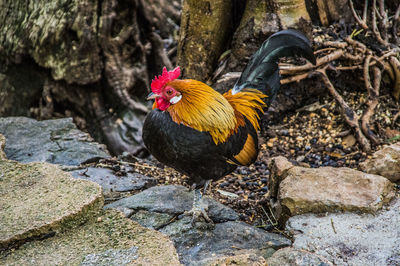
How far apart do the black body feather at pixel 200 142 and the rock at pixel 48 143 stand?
4.56ft

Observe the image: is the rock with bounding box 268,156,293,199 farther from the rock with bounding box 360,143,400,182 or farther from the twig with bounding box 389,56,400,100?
the twig with bounding box 389,56,400,100

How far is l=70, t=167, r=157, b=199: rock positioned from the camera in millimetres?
3629

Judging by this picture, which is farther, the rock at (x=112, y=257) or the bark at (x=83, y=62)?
the bark at (x=83, y=62)

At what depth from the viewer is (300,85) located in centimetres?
463

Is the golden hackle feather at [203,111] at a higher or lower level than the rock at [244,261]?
higher

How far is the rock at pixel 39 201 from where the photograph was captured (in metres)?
2.54

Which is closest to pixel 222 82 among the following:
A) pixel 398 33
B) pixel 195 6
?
pixel 195 6

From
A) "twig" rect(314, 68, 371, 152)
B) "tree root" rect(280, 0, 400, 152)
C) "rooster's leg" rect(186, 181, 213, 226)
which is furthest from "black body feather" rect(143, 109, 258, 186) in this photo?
"twig" rect(314, 68, 371, 152)

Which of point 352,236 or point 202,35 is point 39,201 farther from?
point 202,35

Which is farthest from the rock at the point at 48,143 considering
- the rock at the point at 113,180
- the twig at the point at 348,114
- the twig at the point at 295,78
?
the twig at the point at 348,114

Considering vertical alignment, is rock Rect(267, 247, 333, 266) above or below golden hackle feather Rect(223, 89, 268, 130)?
below

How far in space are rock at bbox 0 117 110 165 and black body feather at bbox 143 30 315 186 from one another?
4.56ft

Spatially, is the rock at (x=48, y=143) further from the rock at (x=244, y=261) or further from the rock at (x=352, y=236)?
the rock at (x=352, y=236)

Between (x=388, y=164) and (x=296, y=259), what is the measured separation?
1662 millimetres
